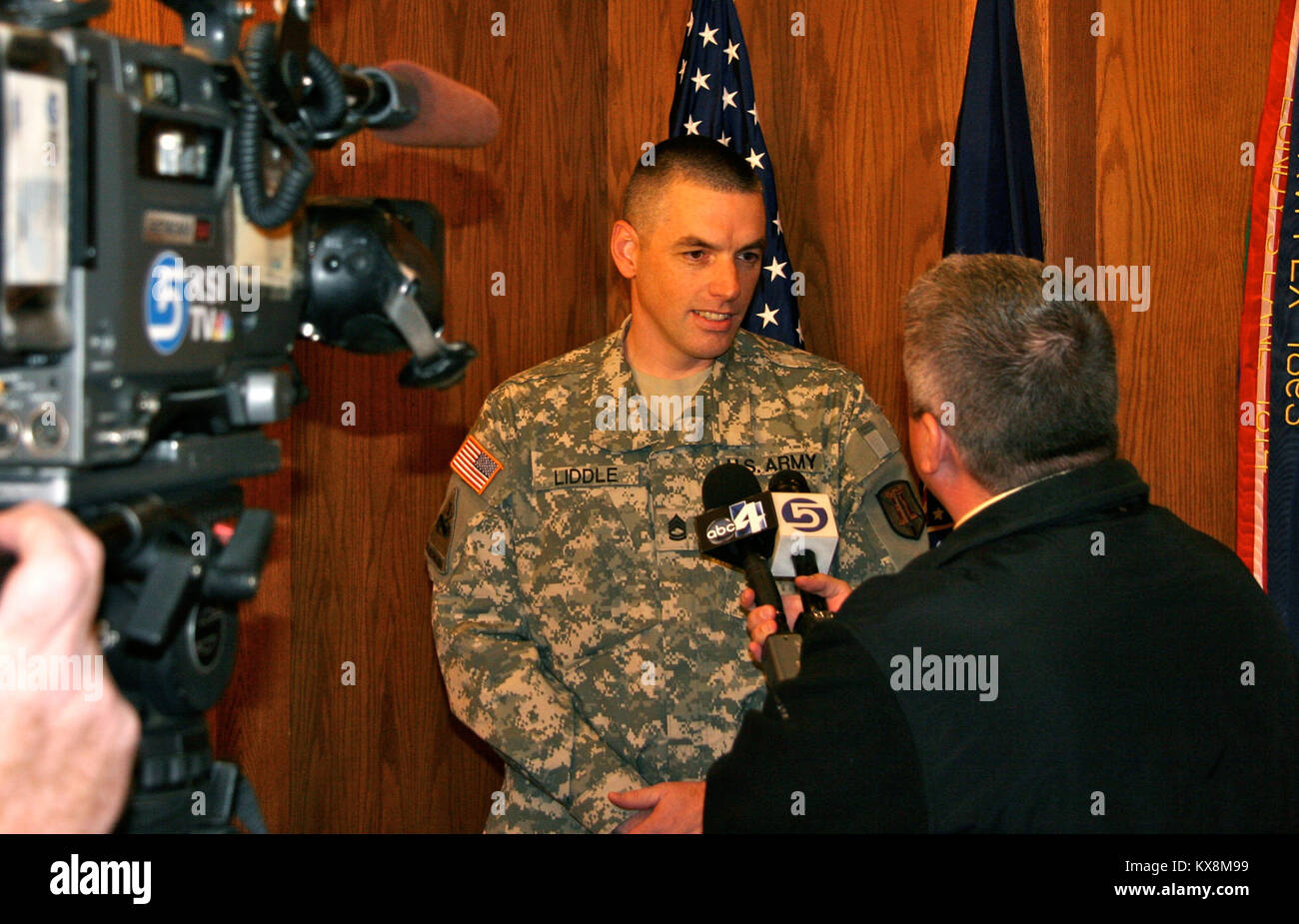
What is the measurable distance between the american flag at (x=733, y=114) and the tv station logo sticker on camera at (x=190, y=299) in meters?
2.06

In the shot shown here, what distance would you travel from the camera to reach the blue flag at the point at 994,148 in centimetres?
269

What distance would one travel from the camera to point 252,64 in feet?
3.28

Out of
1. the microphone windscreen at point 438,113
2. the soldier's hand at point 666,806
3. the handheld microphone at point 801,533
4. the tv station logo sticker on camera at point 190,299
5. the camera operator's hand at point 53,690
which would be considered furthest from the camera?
the soldier's hand at point 666,806

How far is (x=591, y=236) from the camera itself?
136 inches

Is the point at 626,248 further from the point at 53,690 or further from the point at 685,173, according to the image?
the point at 53,690

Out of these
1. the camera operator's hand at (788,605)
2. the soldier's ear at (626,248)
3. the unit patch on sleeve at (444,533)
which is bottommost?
the camera operator's hand at (788,605)

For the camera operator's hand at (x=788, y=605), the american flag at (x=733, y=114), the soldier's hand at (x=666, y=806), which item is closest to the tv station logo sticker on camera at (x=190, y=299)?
the camera operator's hand at (x=788, y=605)

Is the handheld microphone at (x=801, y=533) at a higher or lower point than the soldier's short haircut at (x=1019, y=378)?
lower

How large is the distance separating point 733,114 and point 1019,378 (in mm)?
1860

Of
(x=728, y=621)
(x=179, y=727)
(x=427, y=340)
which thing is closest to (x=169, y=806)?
(x=179, y=727)

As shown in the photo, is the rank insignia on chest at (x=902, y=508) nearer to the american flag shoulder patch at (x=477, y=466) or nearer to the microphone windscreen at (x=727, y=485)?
the microphone windscreen at (x=727, y=485)

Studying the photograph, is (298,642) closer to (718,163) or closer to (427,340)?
(718,163)

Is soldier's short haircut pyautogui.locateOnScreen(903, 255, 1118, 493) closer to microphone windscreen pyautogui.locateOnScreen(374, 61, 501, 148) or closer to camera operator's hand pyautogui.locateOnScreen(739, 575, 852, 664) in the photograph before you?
camera operator's hand pyautogui.locateOnScreen(739, 575, 852, 664)

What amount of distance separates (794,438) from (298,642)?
1.21 meters
